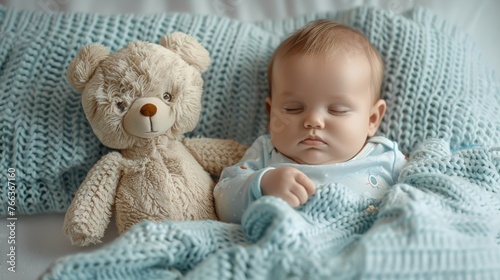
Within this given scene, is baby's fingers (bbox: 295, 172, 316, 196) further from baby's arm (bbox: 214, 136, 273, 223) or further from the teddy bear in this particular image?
the teddy bear

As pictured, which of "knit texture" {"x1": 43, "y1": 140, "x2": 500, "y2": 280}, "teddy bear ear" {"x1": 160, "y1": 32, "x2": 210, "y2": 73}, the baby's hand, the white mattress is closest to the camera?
"knit texture" {"x1": 43, "y1": 140, "x2": 500, "y2": 280}

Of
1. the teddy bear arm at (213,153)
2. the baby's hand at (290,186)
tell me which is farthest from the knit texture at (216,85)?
the baby's hand at (290,186)

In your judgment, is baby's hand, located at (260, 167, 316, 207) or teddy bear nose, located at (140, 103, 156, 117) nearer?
baby's hand, located at (260, 167, 316, 207)

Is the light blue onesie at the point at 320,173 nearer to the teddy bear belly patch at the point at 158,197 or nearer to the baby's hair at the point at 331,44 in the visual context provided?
the teddy bear belly patch at the point at 158,197

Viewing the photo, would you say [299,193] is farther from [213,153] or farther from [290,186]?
[213,153]

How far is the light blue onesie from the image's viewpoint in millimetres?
1185

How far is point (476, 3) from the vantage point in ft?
5.53

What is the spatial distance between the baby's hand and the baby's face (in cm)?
12

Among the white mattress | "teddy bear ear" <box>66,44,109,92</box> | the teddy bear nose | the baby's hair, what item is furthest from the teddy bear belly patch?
the white mattress

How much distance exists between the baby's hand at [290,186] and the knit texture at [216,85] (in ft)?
1.02

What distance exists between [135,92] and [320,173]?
0.42 metres

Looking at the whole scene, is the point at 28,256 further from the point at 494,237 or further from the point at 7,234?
the point at 494,237

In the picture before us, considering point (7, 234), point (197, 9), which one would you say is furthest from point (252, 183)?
point (197, 9)

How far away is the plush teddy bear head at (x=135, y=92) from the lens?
47.5 inches
